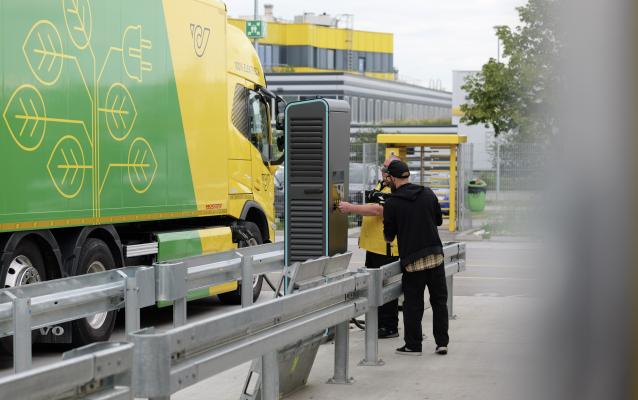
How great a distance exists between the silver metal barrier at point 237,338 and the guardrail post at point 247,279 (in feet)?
5.50

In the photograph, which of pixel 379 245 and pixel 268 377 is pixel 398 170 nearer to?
pixel 379 245

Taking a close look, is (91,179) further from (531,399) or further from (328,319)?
(531,399)

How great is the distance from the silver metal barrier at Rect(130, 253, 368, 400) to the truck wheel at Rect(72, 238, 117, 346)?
332 cm

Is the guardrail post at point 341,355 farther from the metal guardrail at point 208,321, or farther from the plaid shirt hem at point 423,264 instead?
the plaid shirt hem at point 423,264

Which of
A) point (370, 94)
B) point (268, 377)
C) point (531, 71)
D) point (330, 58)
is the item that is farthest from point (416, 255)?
point (330, 58)

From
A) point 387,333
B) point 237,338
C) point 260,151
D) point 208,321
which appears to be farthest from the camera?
point 260,151

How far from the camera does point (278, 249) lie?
11820 millimetres

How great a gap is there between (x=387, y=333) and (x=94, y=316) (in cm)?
290

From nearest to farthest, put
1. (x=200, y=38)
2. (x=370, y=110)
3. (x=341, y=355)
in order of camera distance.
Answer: (x=341, y=355) < (x=200, y=38) < (x=370, y=110)

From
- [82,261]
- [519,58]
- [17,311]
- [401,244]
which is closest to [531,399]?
[519,58]

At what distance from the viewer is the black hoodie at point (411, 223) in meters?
9.83

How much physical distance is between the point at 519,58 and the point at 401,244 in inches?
313

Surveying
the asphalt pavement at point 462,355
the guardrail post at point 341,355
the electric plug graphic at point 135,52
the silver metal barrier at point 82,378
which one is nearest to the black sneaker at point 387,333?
the asphalt pavement at point 462,355

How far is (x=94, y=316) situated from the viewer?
11.5 metres
